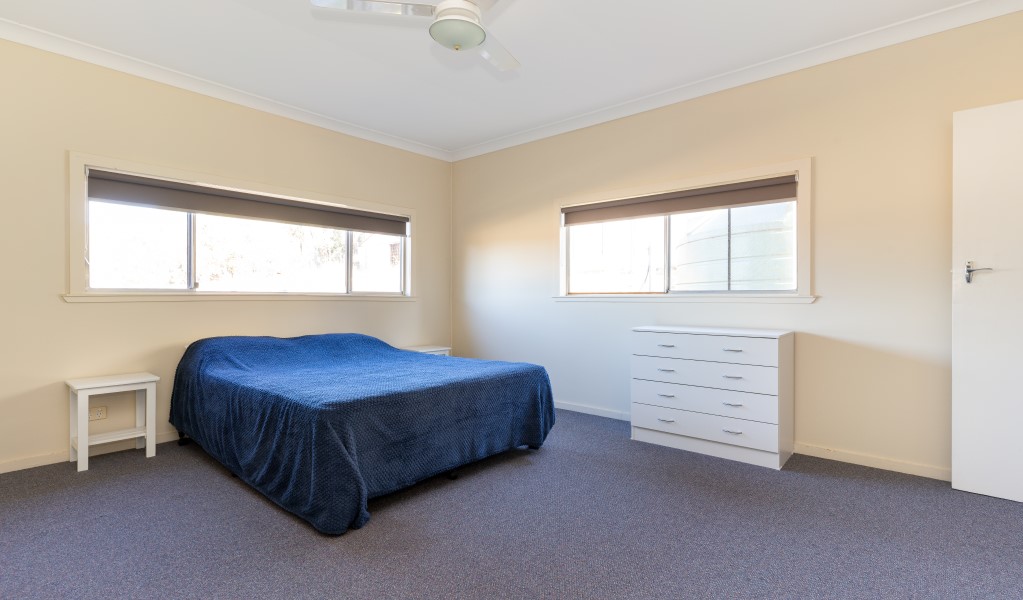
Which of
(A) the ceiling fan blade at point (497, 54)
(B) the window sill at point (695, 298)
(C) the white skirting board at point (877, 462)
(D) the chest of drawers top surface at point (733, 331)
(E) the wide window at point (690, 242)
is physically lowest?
(C) the white skirting board at point (877, 462)

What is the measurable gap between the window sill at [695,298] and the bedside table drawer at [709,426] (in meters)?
0.85

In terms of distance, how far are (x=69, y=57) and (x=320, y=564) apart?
11.2ft

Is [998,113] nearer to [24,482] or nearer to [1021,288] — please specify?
[1021,288]

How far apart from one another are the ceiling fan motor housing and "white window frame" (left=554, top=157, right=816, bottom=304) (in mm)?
2092

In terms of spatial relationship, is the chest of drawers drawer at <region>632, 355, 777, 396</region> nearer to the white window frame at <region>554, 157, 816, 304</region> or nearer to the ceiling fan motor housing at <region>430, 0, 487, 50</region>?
the white window frame at <region>554, 157, 816, 304</region>

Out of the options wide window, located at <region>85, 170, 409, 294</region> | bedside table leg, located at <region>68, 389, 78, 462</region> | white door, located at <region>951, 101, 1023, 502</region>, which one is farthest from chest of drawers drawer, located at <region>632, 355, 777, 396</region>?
bedside table leg, located at <region>68, 389, 78, 462</region>

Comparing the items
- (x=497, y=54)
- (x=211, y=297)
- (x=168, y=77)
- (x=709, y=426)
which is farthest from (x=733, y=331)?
(x=168, y=77)

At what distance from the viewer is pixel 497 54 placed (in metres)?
2.47

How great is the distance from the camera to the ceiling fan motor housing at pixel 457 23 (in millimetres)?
2098

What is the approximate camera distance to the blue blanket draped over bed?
7.12 feet

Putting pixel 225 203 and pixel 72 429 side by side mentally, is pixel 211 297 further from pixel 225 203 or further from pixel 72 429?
pixel 72 429

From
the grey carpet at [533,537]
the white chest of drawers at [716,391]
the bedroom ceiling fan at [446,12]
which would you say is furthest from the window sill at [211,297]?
the white chest of drawers at [716,391]

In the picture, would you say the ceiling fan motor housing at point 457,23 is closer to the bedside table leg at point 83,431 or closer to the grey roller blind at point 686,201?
the grey roller blind at point 686,201

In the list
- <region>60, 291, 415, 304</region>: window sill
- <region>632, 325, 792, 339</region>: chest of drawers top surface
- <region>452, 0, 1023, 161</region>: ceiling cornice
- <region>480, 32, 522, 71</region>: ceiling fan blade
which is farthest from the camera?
<region>60, 291, 415, 304</region>: window sill
